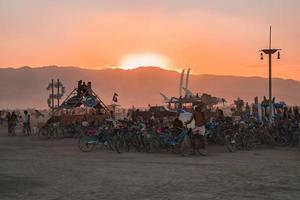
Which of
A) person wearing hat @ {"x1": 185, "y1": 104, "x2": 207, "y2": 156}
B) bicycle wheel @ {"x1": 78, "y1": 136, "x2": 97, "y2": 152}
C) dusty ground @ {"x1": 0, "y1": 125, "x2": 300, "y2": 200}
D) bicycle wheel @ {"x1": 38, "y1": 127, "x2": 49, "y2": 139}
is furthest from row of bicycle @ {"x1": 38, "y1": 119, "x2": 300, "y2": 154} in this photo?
bicycle wheel @ {"x1": 38, "y1": 127, "x2": 49, "y2": 139}

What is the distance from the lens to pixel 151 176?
40.6 ft

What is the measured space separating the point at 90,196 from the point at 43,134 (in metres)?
20.7

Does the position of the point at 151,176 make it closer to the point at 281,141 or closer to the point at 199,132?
the point at 199,132

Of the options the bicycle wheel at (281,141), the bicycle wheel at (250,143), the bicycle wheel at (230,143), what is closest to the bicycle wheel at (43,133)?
the bicycle wheel at (230,143)

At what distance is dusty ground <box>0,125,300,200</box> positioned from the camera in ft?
32.6

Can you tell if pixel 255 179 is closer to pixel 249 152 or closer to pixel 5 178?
pixel 5 178

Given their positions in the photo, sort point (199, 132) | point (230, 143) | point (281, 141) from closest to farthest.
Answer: point (199, 132), point (230, 143), point (281, 141)

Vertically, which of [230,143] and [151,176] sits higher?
[230,143]

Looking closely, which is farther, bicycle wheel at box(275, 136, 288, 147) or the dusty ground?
bicycle wheel at box(275, 136, 288, 147)

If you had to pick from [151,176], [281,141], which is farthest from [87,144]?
[151,176]

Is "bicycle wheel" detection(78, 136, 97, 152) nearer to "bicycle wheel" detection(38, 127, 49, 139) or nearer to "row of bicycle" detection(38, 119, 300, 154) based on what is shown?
"row of bicycle" detection(38, 119, 300, 154)

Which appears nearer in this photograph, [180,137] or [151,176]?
[151,176]

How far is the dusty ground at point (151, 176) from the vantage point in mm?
9945

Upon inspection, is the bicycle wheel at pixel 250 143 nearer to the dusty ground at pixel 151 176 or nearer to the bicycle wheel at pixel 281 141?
the dusty ground at pixel 151 176
